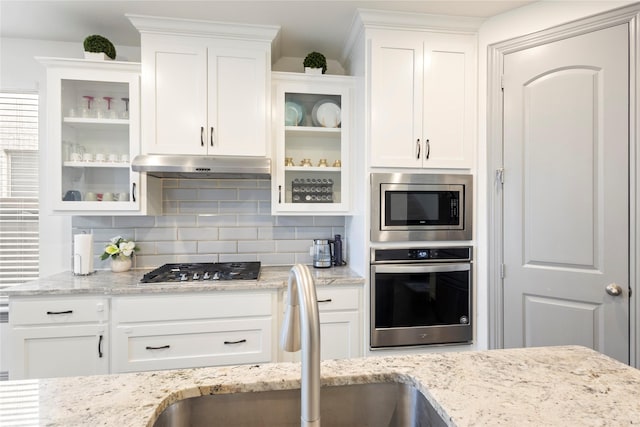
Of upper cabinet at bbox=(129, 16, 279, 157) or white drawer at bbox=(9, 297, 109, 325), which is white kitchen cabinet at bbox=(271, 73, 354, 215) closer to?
upper cabinet at bbox=(129, 16, 279, 157)

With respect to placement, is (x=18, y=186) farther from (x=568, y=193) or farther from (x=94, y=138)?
(x=568, y=193)

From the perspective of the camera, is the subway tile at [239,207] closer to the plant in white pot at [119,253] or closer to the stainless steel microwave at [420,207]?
the plant in white pot at [119,253]

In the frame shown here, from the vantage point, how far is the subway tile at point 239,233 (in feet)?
8.29

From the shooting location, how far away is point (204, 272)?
2.16m

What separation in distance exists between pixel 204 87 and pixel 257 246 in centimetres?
119

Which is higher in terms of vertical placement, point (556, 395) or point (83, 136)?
point (83, 136)

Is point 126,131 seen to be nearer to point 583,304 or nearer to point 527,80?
point 527,80

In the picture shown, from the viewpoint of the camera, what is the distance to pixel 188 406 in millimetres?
762

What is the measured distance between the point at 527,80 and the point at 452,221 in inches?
36.7

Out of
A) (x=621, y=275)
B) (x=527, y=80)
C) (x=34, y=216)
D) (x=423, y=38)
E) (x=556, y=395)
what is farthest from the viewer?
(x=34, y=216)

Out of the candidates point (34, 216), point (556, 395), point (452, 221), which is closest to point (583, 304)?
point (452, 221)

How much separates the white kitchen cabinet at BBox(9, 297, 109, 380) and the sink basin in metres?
1.48

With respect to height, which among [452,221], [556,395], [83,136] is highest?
[83,136]

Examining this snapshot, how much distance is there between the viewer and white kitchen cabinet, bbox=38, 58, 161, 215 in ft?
6.83
